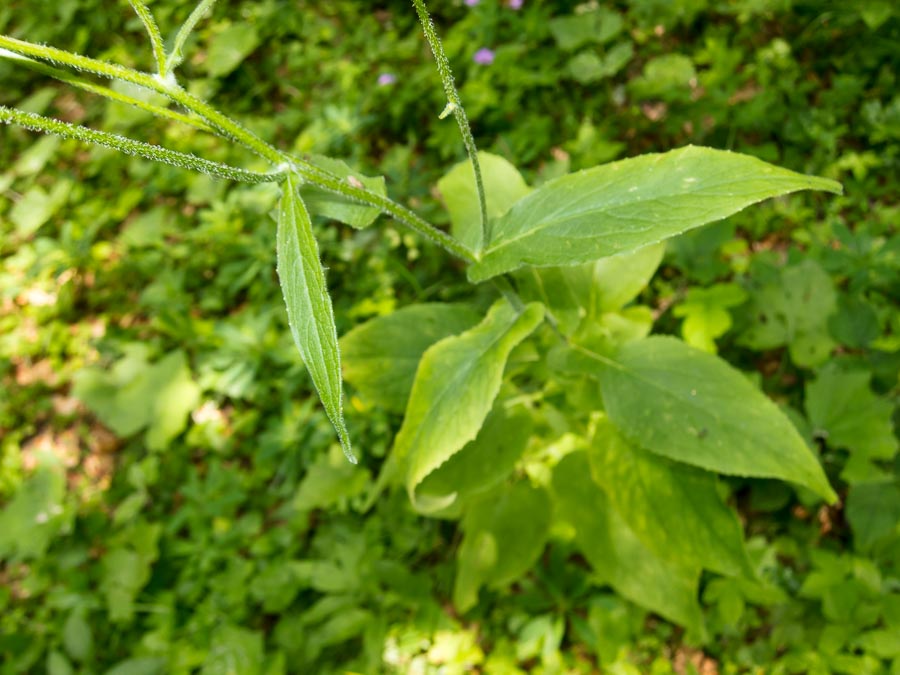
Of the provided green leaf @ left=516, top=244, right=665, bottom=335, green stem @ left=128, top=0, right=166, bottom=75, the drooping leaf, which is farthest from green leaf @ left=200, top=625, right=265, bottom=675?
green stem @ left=128, top=0, right=166, bottom=75

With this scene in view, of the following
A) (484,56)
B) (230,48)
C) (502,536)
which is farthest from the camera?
(230,48)

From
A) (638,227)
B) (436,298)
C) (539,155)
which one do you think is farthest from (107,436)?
(638,227)

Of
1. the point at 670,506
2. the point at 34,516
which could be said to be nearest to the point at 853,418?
the point at 670,506

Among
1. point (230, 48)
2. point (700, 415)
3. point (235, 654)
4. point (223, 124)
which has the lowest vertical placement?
point (235, 654)

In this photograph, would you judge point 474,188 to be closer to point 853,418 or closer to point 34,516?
A: point 853,418

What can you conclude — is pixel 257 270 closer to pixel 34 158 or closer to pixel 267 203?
pixel 267 203

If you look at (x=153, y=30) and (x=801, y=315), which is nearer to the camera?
(x=153, y=30)
